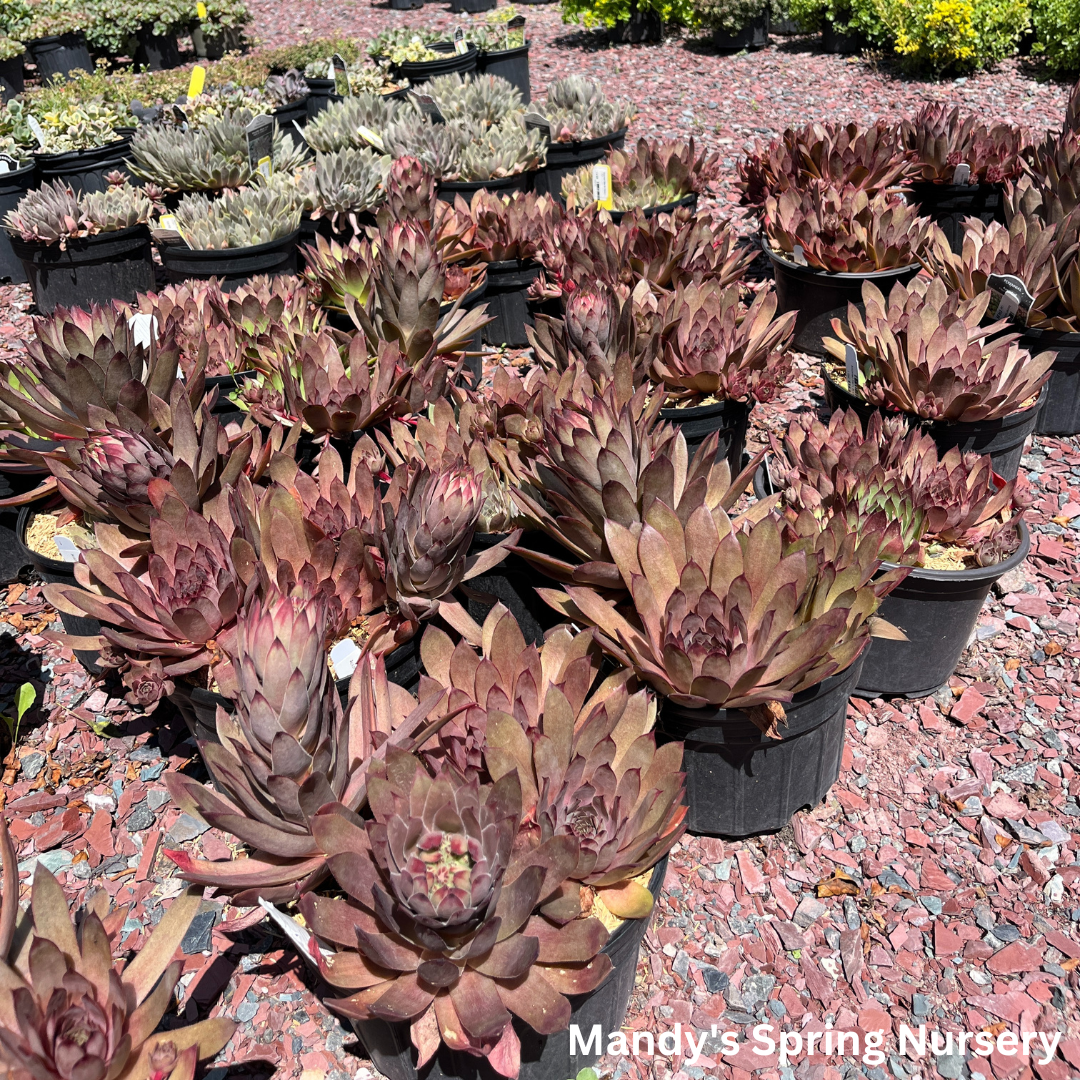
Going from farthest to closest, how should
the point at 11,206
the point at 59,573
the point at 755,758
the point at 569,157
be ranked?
the point at 569,157
the point at 11,206
the point at 59,573
the point at 755,758

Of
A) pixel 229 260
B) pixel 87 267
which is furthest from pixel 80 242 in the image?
pixel 229 260

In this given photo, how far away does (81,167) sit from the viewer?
530cm

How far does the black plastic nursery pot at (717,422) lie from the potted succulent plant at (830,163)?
170 centimetres

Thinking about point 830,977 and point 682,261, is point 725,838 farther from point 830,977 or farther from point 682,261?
point 682,261

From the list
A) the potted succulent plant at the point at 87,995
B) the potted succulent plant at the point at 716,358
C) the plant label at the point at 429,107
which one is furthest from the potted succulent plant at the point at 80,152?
the potted succulent plant at the point at 87,995

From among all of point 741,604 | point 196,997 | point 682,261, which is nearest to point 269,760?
point 196,997

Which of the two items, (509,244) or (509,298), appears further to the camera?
(509,298)

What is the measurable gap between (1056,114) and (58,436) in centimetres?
695

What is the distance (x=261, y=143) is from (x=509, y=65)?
3.91 m

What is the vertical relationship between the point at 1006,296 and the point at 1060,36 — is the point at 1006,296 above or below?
below

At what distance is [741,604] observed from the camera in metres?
1.78

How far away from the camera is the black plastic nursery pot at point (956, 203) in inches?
175

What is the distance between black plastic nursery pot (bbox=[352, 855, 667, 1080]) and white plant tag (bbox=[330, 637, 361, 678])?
64 cm

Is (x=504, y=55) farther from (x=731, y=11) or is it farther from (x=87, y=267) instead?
(x=87, y=267)
